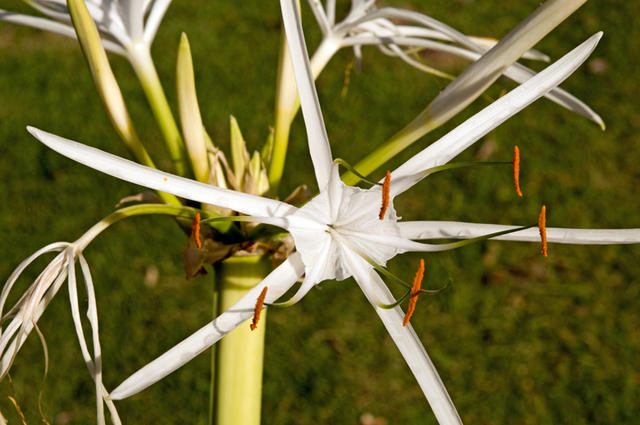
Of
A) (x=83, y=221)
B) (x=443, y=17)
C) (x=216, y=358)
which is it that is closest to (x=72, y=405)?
(x=83, y=221)

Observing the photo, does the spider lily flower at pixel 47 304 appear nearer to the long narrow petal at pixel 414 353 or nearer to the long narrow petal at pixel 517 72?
the long narrow petal at pixel 414 353

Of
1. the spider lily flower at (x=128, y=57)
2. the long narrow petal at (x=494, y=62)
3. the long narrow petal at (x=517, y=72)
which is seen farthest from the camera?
the long narrow petal at (x=517, y=72)

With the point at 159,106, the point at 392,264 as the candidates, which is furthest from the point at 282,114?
the point at 392,264

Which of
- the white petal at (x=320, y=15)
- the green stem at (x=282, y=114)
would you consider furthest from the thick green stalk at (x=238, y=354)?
the white petal at (x=320, y=15)

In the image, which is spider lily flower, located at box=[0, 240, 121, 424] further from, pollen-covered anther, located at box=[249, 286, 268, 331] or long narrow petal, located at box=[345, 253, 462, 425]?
long narrow petal, located at box=[345, 253, 462, 425]

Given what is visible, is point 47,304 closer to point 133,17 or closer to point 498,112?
point 133,17

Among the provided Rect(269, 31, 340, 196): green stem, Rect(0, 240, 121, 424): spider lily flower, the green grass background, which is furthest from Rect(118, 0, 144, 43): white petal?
the green grass background
